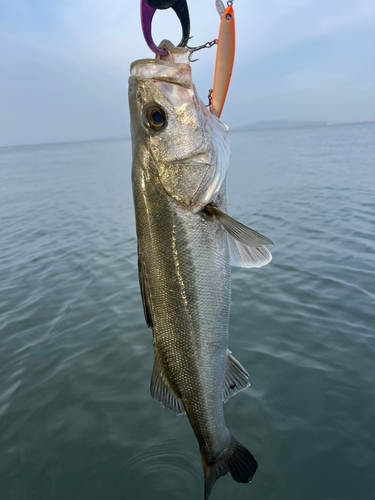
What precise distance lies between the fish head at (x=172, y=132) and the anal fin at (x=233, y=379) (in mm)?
1285

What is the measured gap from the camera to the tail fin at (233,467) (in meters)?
2.39

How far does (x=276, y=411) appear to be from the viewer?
13.6ft

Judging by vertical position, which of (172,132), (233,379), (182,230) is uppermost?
(172,132)

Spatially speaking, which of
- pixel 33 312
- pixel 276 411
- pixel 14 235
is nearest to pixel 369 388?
pixel 276 411

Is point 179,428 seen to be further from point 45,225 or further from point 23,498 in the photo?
point 45,225

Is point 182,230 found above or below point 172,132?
below

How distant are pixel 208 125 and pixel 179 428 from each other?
361 centimetres

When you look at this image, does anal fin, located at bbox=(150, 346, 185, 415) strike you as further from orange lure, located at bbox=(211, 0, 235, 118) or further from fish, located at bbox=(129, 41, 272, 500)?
orange lure, located at bbox=(211, 0, 235, 118)

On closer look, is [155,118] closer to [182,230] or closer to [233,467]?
[182,230]

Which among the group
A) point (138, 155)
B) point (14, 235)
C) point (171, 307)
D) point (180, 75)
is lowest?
point (14, 235)

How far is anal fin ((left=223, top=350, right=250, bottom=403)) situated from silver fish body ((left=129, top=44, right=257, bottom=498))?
204 mm

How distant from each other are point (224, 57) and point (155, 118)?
27.5 inches

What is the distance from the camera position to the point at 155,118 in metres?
2.25

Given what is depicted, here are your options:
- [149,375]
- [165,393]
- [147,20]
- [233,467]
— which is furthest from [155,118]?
[149,375]
